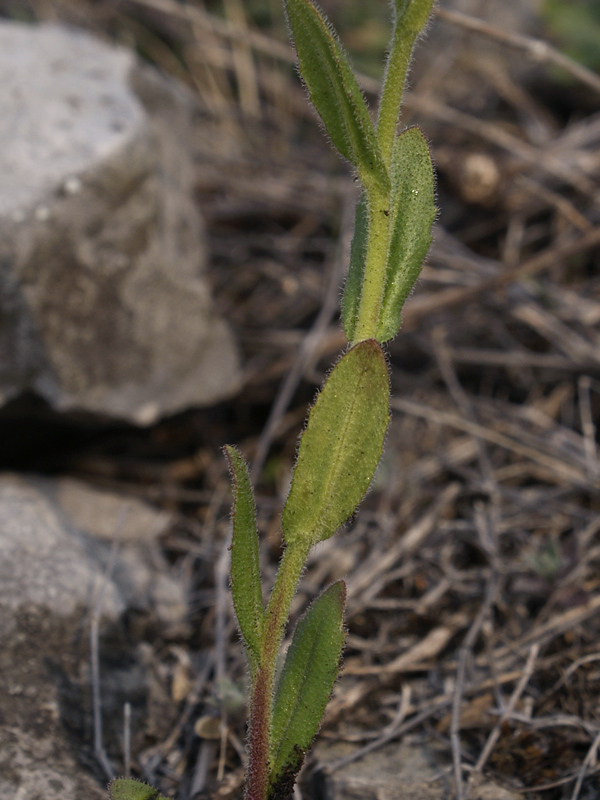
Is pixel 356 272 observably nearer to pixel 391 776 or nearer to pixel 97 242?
pixel 391 776

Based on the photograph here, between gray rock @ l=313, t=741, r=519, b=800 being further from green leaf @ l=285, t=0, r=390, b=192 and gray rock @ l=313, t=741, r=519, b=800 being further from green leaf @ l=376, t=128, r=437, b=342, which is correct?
green leaf @ l=285, t=0, r=390, b=192

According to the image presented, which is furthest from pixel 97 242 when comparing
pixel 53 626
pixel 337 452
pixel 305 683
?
pixel 305 683

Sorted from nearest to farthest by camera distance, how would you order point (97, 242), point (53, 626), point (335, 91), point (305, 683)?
1. point (335, 91)
2. point (305, 683)
3. point (53, 626)
4. point (97, 242)

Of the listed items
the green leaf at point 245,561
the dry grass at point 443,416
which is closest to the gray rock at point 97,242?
the dry grass at point 443,416

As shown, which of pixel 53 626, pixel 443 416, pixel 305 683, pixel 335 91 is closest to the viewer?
pixel 335 91

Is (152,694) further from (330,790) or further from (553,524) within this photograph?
(553,524)

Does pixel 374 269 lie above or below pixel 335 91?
below
